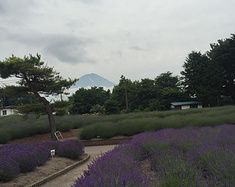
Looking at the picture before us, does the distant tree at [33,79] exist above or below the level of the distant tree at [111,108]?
above

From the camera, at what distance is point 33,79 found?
54.9 ft

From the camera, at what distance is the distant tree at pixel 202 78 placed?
3825 cm

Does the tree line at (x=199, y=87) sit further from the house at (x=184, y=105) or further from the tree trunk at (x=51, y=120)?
the tree trunk at (x=51, y=120)

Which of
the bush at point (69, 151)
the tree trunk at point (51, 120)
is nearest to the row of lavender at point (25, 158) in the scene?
the bush at point (69, 151)

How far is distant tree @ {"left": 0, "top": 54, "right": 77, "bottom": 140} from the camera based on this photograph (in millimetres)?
14758

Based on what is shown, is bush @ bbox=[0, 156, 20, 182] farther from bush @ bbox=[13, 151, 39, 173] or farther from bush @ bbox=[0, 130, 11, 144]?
bush @ bbox=[0, 130, 11, 144]

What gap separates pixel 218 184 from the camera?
105 inches

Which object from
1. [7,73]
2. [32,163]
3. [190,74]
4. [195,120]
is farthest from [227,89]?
[32,163]

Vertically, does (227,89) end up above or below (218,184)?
above

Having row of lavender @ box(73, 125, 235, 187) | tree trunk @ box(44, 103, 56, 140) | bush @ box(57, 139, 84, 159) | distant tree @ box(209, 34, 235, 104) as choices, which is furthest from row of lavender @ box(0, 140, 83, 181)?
distant tree @ box(209, 34, 235, 104)

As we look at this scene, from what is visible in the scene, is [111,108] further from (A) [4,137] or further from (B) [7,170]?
(B) [7,170]

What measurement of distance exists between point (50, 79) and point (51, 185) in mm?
12432

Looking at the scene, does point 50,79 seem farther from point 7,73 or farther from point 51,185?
point 51,185

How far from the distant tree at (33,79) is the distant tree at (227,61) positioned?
32.6 metres
